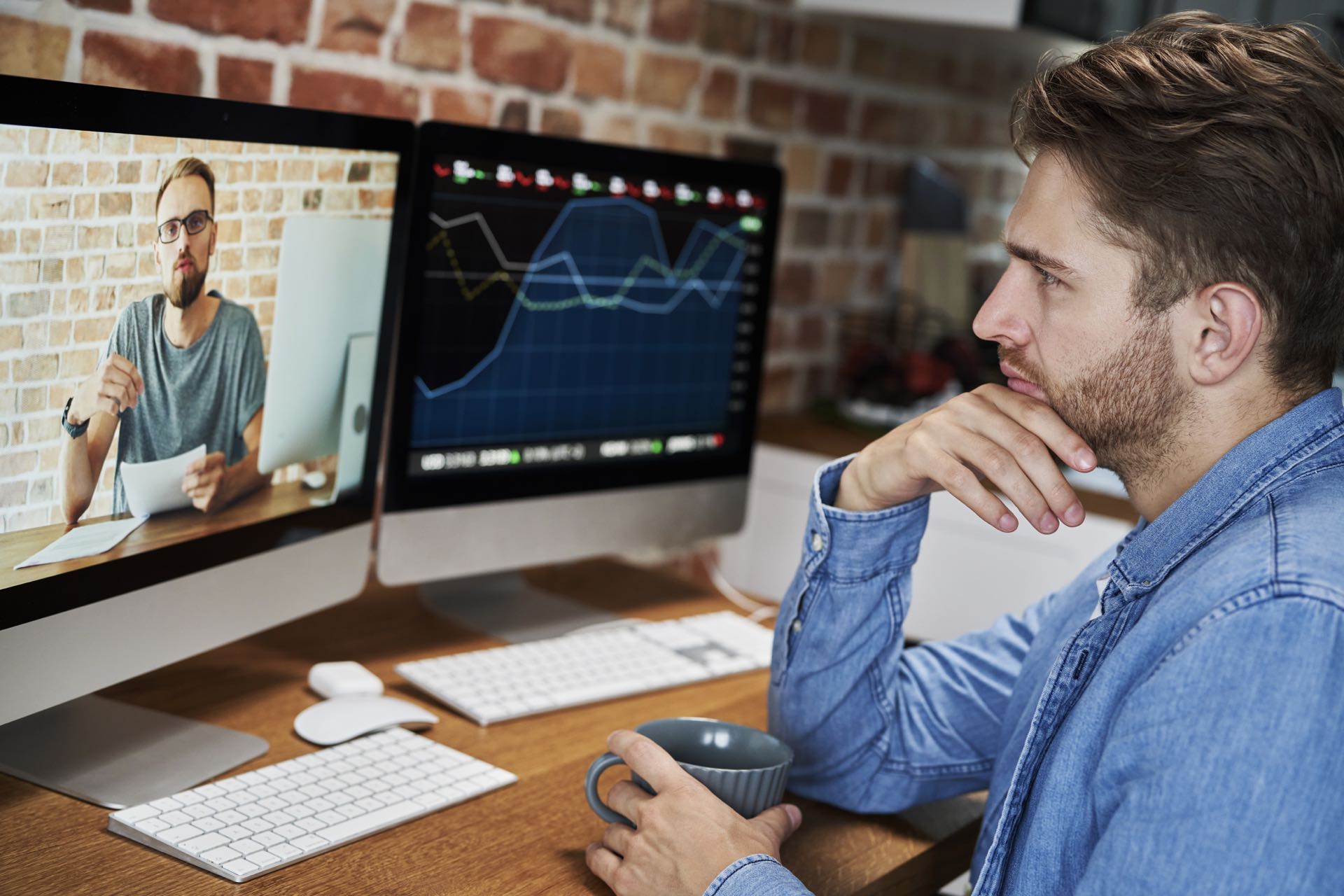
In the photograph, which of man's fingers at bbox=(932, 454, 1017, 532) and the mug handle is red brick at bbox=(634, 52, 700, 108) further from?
the mug handle

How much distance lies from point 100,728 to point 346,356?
0.38 m

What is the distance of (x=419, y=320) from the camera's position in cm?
128

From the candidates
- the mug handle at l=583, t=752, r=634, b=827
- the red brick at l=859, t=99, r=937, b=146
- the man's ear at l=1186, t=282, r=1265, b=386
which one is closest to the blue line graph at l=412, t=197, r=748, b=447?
the mug handle at l=583, t=752, r=634, b=827

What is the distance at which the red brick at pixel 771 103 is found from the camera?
218cm

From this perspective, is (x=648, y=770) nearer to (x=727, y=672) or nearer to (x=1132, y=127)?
(x=727, y=672)

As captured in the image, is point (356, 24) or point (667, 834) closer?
point (667, 834)

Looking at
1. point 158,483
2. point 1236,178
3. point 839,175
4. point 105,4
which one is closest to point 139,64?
point 105,4

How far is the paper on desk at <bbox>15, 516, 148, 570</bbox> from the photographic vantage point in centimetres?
91

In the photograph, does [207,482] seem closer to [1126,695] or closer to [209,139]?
[209,139]

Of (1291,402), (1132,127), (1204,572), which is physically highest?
(1132,127)

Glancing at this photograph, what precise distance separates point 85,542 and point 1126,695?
0.72 metres

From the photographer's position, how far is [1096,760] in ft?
2.78

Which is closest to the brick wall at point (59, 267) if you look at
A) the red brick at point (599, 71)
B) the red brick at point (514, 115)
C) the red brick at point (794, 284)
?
the red brick at point (514, 115)

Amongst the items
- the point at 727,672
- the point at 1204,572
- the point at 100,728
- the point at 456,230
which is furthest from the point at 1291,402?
the point at 100,728
